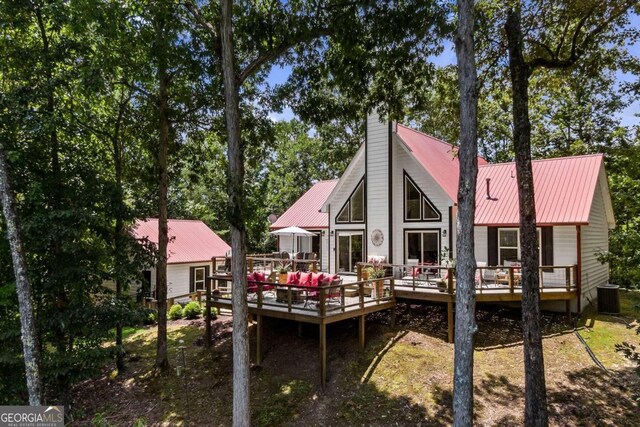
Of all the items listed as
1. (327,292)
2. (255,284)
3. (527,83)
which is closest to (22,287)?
(255,284)

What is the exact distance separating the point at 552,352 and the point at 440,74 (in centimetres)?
792

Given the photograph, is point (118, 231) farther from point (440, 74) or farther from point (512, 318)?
point (512, 318)

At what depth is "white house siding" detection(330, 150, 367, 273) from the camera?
16.7 meters

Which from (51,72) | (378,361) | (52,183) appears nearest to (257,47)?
(51,72)

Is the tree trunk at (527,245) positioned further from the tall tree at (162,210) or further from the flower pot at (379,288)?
the tall tree at (162,210)

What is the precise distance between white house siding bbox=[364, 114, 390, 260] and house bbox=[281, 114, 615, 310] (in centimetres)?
4

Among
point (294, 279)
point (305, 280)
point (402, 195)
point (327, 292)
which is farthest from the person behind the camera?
point (402, 195)

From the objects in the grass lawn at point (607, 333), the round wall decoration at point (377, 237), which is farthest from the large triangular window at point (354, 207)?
the grass lawn at point (607, 333)

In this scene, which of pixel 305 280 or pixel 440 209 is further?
pixel 440 209

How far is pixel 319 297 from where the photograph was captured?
401 inches

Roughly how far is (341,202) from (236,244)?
9317 millimetres

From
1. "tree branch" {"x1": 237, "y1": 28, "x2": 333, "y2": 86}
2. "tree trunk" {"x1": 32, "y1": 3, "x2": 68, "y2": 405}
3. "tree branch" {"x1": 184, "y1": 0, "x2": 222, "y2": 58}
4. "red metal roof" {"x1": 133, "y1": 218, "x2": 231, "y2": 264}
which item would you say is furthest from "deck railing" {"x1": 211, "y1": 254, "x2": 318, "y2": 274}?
"tree branch" {"x1": 184, "y1": 0, "x2": 222, "y2": 58}

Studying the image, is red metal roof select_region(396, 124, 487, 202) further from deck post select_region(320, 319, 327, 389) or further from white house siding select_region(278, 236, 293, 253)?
white house siding select_region(278, 236, 293, 253)

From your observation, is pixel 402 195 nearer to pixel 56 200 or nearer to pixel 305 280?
pixel 305 280
